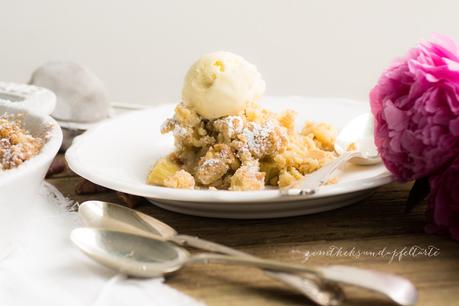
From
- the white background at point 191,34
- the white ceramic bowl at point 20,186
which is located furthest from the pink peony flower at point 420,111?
the white background at point 191,34

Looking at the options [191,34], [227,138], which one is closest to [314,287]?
[227,138]

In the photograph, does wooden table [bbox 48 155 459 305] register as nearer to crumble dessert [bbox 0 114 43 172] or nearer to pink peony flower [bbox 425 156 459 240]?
pink peony flower [bbox 425 156 459 240]

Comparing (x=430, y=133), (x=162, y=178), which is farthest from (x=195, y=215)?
(x=430, y=133)

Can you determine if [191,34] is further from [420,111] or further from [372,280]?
[372,280]

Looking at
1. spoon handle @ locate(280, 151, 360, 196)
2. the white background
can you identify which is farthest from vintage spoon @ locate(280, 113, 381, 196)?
the white background

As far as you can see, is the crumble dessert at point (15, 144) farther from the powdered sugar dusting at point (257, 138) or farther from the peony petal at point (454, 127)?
the peony petal at point (454, 127)

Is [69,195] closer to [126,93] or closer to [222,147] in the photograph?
[222,147]
